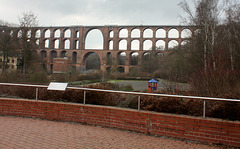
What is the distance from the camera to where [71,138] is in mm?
3254

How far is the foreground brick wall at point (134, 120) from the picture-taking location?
3.12 m

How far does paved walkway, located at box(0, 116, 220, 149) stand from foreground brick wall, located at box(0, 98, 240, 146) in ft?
0.53

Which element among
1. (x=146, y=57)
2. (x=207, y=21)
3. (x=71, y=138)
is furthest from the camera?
(x=146, y=57)

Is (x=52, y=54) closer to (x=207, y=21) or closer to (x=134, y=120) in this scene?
(x=207, y=21)

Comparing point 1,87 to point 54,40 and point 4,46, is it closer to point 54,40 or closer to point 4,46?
point 4,46

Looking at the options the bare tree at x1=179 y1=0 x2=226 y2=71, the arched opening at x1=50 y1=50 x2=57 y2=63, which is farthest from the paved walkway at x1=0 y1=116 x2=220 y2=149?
the arched opening at x1=50 y1=50 x2=57 y2=63

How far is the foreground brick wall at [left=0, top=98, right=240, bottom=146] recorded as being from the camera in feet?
10.2

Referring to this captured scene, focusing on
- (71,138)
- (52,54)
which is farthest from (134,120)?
(52,54)

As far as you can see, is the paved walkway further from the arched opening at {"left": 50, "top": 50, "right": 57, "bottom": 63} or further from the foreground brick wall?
the arched opening at {"left": 50, "top": 50, "right": 57, "bottom": 63}

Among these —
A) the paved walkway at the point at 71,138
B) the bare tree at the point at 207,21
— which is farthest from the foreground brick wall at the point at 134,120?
the bare tree at the point at 207,21

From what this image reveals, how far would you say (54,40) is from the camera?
55562mm

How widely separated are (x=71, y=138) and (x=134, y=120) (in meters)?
1.28

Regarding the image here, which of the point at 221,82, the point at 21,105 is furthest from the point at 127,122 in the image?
the point at 221,82

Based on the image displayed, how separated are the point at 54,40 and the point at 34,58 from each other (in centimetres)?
3501
